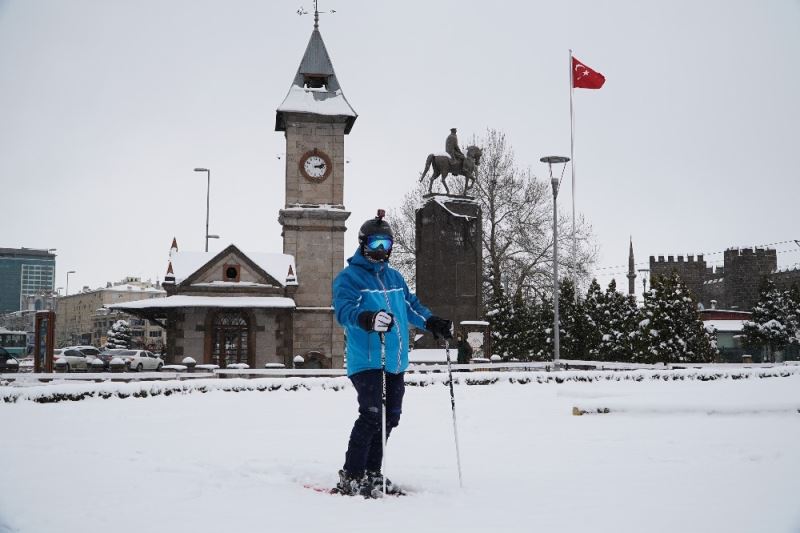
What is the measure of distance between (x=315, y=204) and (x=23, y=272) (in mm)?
34298

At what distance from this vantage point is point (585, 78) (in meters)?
29.6

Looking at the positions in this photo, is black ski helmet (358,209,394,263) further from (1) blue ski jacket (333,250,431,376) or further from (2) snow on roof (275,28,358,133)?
(2) snow on roof (275,28,358,133)

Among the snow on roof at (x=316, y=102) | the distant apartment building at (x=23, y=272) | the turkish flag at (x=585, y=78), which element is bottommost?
the distant apartment building at (x=23, y=272)

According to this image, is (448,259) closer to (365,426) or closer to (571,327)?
(571,327)

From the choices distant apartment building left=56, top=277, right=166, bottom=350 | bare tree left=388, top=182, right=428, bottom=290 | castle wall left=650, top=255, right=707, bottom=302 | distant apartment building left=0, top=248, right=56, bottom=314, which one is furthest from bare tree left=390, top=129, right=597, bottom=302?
distant apartment building left=56, top=277, right=166, bottom=350

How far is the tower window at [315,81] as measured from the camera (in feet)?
131

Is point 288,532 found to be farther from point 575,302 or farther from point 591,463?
point 575,302

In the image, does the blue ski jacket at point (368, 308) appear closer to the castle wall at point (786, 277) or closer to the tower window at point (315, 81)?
the tower window at point (315, 81)

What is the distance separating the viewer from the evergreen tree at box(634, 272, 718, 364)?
3228cm

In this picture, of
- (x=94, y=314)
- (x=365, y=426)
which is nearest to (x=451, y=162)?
(x=365, y=426)

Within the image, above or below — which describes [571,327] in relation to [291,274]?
below

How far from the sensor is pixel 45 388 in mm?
13742

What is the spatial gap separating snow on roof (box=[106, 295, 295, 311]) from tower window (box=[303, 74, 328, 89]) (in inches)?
496

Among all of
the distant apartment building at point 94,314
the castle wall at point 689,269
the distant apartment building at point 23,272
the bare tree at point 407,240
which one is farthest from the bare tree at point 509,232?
the distant apartment building at point 94,314
